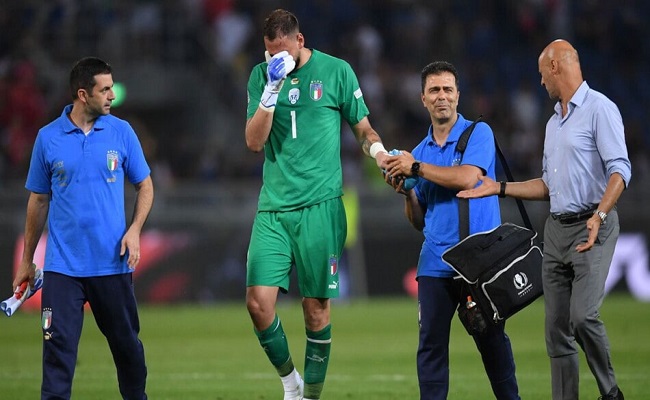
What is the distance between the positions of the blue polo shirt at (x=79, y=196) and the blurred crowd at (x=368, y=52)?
15094 millimetres

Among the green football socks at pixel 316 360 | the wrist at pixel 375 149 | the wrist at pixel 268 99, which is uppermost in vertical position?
the wrist at pixel 268 99

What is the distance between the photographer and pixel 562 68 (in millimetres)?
8641

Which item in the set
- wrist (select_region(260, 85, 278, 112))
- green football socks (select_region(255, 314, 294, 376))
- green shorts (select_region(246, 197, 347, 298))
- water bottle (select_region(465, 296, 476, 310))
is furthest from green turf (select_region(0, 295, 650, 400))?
wrist (select_region(260, 85, 278, 112))

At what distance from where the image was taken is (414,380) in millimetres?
11773

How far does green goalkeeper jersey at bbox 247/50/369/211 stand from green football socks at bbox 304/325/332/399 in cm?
104

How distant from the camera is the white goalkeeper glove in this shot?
8711 millimetres

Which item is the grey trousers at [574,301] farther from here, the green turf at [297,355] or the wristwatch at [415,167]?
the green turf at [297,355]

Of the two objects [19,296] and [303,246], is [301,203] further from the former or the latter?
[19,296]

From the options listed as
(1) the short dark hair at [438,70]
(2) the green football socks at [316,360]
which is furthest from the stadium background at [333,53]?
(1) the short dark hair at [438,70]

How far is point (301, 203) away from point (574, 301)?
2220 millimetres

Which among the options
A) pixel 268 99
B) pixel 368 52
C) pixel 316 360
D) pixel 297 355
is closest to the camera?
pixel 268 99

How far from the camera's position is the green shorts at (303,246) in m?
9.21

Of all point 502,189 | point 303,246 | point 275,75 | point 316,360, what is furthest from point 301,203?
point 502,189

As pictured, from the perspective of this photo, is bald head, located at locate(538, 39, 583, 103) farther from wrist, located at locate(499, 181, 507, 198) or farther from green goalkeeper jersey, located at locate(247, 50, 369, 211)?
green goalkeeper jersey, located at locate(247, 50, 369, 211)
